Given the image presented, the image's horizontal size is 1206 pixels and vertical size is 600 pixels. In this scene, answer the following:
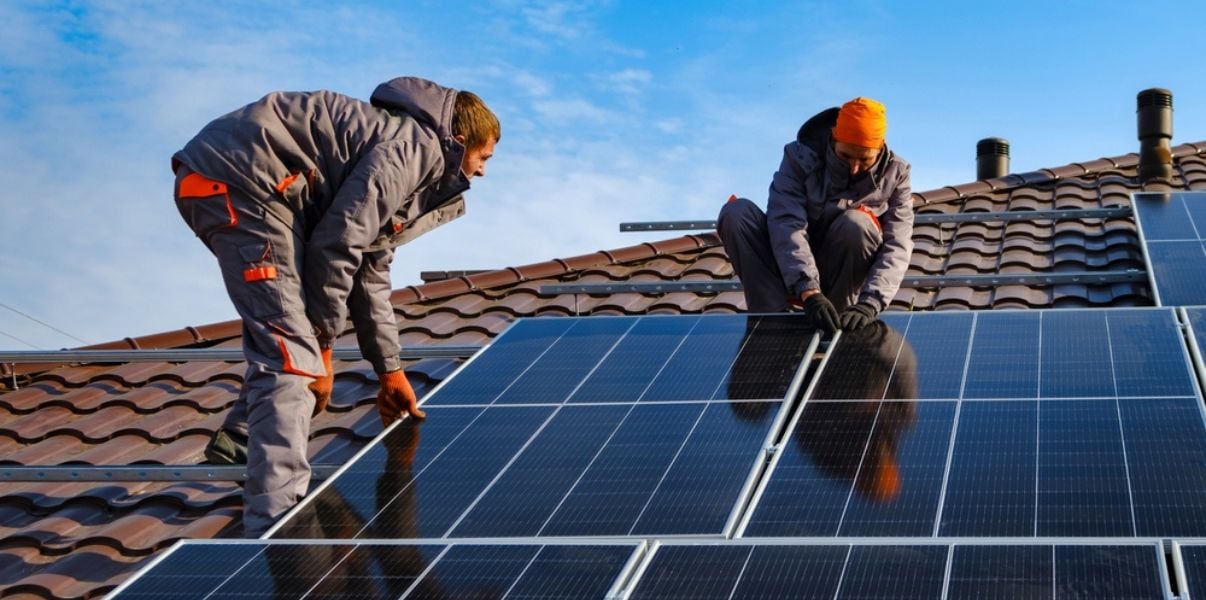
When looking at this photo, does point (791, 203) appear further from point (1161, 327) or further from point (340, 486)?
point (340, 486)

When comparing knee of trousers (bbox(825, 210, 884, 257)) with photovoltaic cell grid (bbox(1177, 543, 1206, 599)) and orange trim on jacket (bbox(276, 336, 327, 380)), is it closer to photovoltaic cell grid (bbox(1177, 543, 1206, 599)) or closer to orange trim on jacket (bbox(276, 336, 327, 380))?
orange trim on jacket (bbox(276, 336, 327, 380))

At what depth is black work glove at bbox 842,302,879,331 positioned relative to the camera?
6.50 metres

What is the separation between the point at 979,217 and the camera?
10562 millimetres

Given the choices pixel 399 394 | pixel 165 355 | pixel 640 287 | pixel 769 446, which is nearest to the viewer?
pixel 769 446

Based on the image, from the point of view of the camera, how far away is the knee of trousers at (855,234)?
278 inches

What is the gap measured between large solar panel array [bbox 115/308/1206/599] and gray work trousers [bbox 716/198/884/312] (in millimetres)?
523

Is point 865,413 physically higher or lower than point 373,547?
higher

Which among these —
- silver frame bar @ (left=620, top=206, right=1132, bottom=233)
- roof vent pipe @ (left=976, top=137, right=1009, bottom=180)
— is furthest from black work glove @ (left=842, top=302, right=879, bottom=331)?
roof vent pipe @ (left=976, top=137, right=1009, bottom=180)

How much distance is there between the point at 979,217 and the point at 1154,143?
99.0 inches

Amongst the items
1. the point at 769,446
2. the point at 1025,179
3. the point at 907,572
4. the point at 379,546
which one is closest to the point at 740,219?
the point at 769,446

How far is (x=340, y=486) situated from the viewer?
5375 millimetres

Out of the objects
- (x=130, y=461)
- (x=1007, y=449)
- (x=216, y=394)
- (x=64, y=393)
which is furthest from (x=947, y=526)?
(x=64, y=393)

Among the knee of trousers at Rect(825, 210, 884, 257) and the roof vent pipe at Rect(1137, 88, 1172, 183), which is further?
the roof vent pipe at Rect(1137, 88, 1172, 183)

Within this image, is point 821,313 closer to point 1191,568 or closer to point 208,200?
point 208,200
